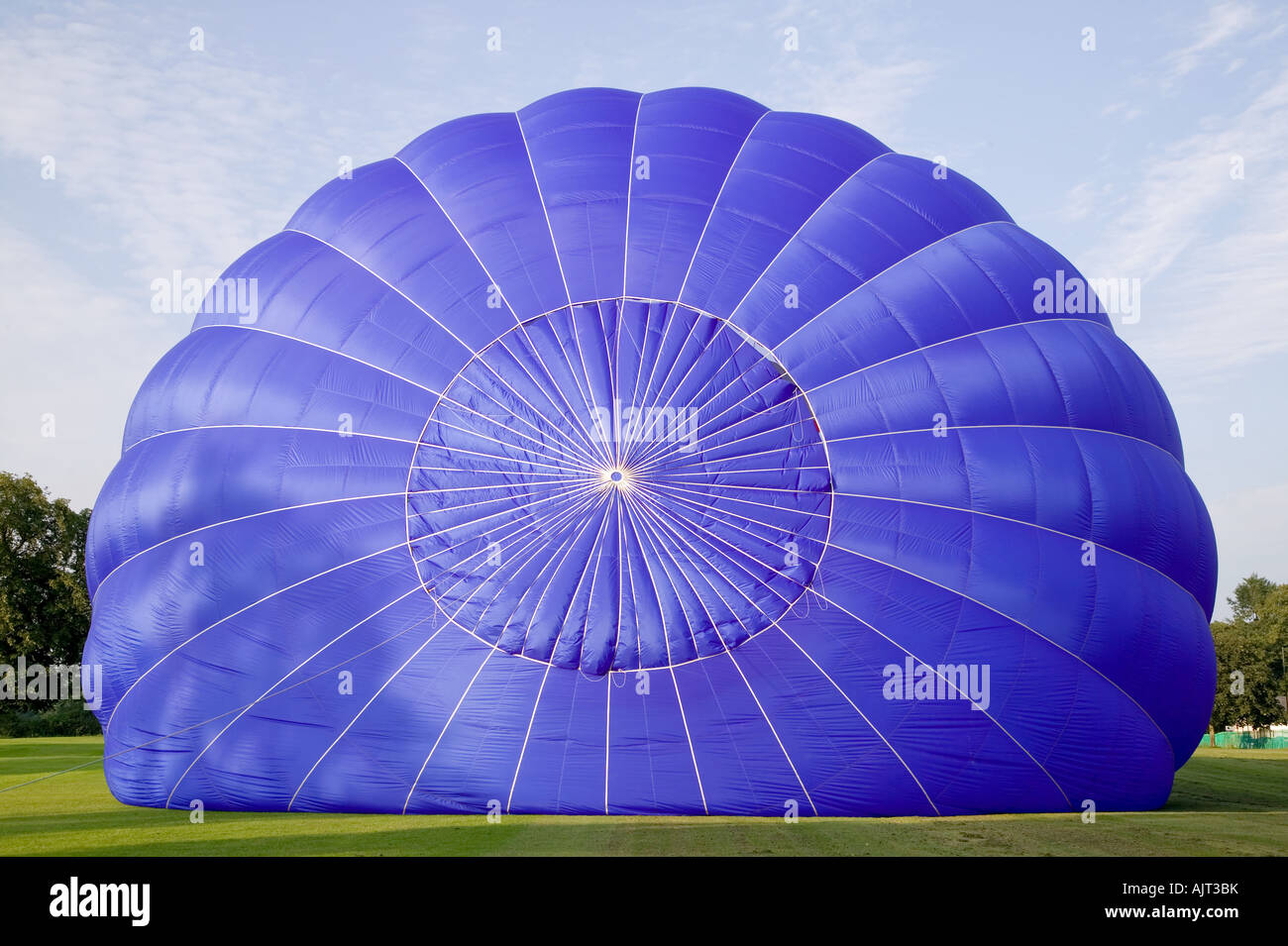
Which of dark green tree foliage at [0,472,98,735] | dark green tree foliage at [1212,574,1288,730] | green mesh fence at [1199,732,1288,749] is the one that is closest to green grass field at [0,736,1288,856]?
green mesh fence at [1199,732,1288,749]

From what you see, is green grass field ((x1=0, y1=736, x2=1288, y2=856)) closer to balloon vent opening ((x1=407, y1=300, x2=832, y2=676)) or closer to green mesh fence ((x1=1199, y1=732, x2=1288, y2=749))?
balloon vent opening ((x1=407, y1=300, x2=832, y2=676))

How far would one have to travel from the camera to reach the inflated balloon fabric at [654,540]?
1107cm

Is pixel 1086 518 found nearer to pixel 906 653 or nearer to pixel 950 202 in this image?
pixel 906 653

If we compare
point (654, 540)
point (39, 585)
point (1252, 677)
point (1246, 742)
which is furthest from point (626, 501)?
point (1252, 677)

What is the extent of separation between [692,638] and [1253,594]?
3392 inches

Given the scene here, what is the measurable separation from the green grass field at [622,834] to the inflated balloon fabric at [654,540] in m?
0.44

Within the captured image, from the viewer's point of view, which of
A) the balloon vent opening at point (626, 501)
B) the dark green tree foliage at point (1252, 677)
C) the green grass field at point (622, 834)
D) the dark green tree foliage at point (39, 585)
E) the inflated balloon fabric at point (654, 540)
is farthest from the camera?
the dark green tree foliage at point (1252, 677)

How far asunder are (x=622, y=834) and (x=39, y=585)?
36.9 m

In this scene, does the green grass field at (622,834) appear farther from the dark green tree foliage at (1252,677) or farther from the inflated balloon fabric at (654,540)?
the dark green tree foliage at (1252,677)

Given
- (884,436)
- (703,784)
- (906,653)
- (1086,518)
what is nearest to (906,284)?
(884,436)

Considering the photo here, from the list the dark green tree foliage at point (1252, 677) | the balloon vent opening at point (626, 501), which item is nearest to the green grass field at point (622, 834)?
the balloon vent opening at point (626, 501)

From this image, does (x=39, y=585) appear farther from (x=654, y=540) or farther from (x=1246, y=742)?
(x=1246, y=742)

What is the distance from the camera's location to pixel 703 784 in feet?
35.6

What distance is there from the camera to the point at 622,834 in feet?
31.5
